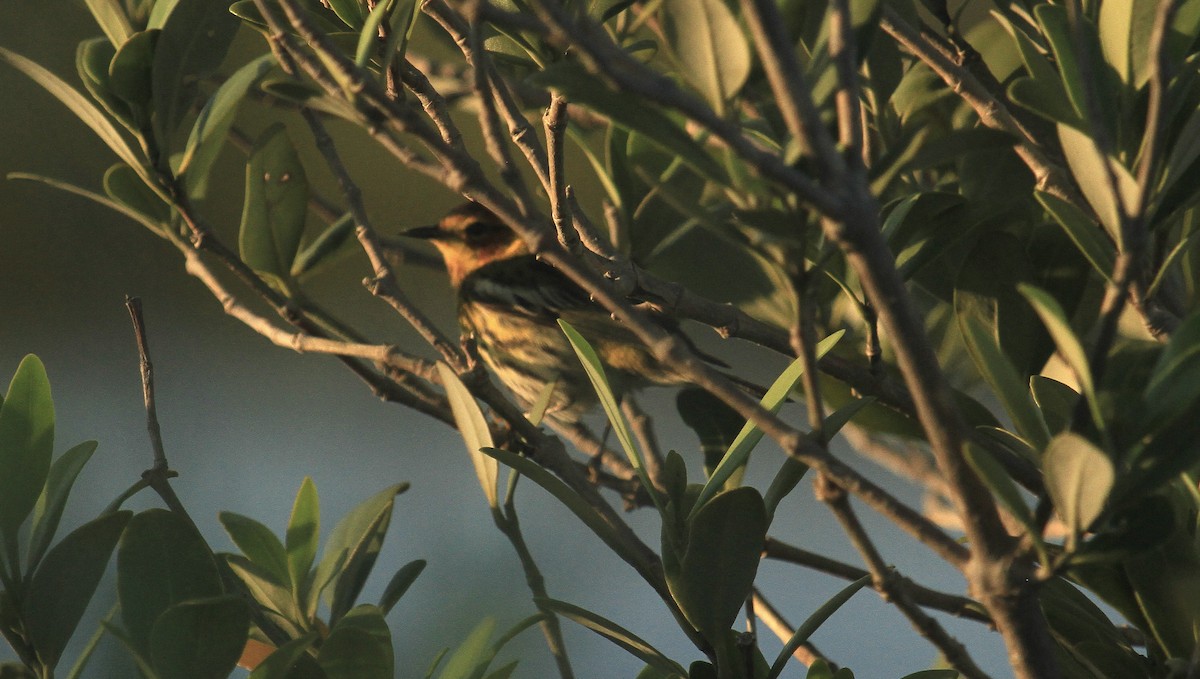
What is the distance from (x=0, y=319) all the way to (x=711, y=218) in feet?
11.6

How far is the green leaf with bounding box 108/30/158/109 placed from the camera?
902 mm

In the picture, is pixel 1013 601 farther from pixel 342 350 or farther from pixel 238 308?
pixel 238 308

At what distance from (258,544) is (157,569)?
7.1 inches

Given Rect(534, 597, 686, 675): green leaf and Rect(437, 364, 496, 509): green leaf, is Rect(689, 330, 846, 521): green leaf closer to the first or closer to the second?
Rect(534, 597, 686, 675): green leaf

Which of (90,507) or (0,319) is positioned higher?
(0,319)

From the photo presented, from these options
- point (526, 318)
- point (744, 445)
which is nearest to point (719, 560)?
point (744, 445)

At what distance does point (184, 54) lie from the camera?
0.92 m

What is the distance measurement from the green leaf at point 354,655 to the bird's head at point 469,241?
260 centimetres

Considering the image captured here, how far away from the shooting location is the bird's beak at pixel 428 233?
3.09 m

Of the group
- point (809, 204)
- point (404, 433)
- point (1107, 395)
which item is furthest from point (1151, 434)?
point (404, 433)

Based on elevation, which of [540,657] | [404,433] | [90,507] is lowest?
[90,507]

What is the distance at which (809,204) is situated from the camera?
0.48 m

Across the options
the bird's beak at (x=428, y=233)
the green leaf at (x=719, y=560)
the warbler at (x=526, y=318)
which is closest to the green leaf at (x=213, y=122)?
the green leaf at (x=719, y=560)

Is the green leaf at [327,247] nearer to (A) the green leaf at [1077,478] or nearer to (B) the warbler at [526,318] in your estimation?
(A) the green leaf at [1077,478]
